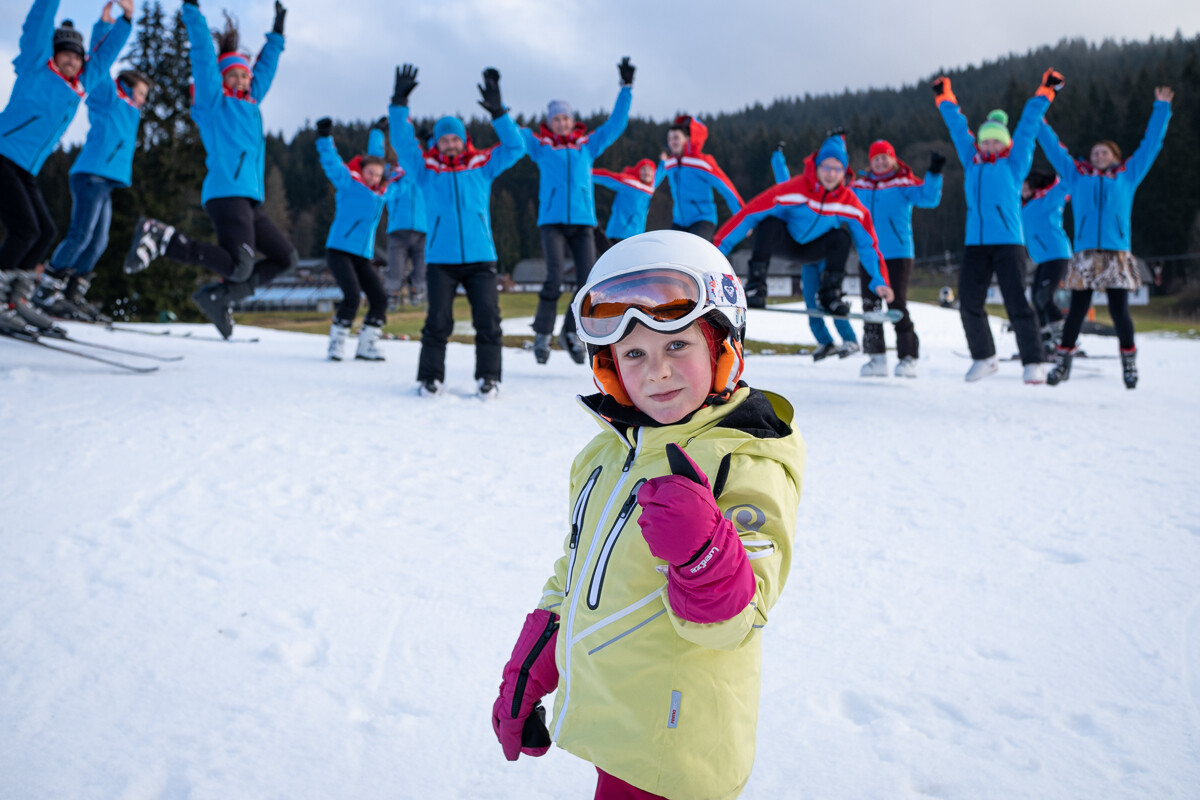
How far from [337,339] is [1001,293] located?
763 cm

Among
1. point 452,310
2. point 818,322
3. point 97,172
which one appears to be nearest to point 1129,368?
point 818,322

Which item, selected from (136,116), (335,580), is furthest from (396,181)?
(335,580)

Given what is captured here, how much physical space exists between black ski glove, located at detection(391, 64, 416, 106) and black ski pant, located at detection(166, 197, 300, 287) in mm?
1588

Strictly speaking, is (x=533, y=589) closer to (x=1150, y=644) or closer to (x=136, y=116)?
(x=1150, y=644)

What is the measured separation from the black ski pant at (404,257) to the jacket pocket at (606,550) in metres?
9.38

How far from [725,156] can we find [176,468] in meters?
84.7

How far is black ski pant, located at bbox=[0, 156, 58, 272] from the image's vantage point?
6.21 m

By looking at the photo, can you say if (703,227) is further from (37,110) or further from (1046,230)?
(37,110)

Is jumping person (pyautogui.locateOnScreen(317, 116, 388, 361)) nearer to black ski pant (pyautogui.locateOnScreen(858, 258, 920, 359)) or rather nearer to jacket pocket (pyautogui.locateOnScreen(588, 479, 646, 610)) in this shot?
black ski pant (pyautogui.locateOnScreen(858, 258, 920, 359))

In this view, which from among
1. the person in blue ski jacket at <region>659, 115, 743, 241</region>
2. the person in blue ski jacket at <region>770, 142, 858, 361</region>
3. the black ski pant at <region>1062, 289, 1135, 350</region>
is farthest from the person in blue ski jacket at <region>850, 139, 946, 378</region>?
the black ski pant at <region>1062, 289, 1135, 350</region>

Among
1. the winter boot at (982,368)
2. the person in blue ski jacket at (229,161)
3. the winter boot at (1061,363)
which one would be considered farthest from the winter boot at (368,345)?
the winter boot at (1061,363)

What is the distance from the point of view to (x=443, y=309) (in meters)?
6.64

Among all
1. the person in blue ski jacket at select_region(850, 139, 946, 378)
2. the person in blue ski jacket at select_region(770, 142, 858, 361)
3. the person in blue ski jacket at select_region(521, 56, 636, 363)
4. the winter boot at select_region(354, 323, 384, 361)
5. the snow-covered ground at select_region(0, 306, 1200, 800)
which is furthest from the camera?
the winter boot at select_region(354, 323, 384, 361)

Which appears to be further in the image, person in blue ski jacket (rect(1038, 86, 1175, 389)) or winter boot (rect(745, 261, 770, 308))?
person in blue ski jacket (rect(1038, 86, 1175, 389))
